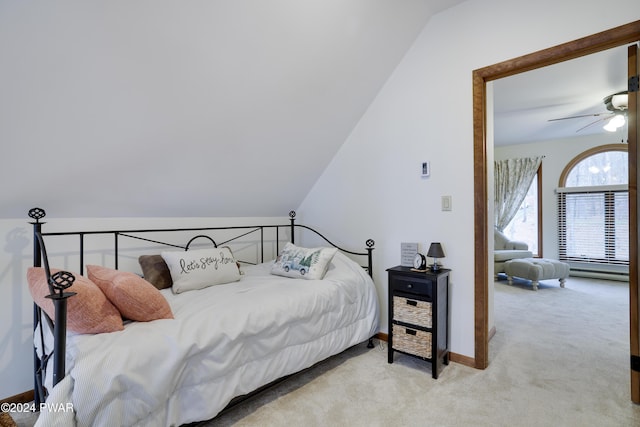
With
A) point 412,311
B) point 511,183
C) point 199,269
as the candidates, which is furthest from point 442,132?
point 511,183

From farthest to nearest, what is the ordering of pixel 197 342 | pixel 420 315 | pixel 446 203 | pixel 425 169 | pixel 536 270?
1. pixel 536 270
2. pixel 425 169
3. pixel 446 203
4. pixel 420 315
5. pixel 197 342

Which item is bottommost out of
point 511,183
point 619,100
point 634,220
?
point 634,220

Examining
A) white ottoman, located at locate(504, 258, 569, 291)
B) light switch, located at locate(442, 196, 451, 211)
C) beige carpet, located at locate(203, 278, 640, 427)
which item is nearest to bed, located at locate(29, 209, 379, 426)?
beige carpet, located at locate(203, 278, 640, 427)

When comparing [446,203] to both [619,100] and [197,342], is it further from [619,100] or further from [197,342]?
[619,100]

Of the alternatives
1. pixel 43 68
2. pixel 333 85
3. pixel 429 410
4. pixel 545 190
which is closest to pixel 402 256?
pixel 429 410

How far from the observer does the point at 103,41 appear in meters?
1.43

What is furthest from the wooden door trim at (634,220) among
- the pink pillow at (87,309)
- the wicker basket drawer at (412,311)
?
A: the pink pillow at (87,309)

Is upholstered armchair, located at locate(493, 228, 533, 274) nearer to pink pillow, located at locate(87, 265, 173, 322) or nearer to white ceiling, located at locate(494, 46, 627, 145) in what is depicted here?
white ceiling, located at locate(494, 46, 627, 145)

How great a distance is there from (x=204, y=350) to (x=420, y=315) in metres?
1.46

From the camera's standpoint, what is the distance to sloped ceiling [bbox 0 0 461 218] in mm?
1405

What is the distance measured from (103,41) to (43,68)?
28 centimetres

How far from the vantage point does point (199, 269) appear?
7.31 feet

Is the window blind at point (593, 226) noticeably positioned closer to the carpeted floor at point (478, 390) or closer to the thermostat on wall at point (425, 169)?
the carpeted floor at point (478, 390)

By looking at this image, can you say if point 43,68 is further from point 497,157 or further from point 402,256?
point 497,157
